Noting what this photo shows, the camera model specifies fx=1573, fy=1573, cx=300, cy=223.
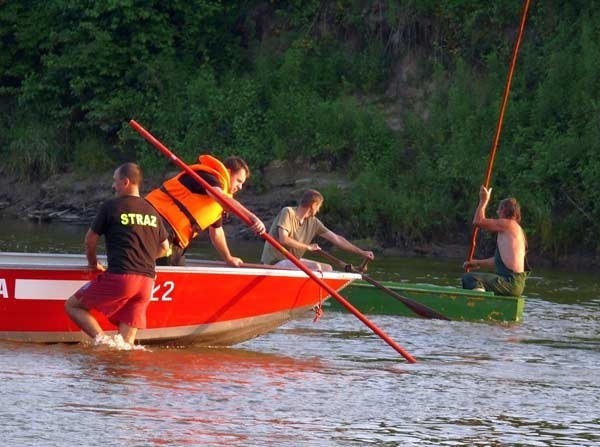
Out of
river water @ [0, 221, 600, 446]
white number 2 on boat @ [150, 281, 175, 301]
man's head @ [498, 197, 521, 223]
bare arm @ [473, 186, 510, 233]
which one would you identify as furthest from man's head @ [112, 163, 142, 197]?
man's head @ [498, 197, 521, 223]

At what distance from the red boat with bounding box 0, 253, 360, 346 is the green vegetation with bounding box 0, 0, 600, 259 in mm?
11181

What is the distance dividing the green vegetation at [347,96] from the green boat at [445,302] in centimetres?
773

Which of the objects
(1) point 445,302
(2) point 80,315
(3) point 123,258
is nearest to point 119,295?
(3) point 123,258

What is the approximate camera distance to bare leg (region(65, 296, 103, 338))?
1177cm

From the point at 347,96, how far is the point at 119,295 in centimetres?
1685

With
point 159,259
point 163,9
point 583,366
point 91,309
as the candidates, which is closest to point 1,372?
point 91,309

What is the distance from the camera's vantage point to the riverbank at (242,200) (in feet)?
79.8

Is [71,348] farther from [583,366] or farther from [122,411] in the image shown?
[583,366]

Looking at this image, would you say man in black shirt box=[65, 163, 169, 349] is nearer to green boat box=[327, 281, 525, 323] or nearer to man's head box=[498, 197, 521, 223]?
green boat box=[327, 281, 525, 323]

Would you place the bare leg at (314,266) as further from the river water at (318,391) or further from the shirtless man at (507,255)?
the shirtless man at (507,255)

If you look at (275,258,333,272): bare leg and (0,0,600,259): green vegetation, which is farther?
(0,0,600,259): green vegetation

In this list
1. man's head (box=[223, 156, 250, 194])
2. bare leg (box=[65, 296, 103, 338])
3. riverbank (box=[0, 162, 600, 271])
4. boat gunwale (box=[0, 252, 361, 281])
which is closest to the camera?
bare leg (box=[65, 296, 103, 338])

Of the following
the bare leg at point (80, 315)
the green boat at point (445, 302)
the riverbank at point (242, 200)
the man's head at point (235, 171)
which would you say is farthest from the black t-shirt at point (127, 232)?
the riverbank at point (242, 200)

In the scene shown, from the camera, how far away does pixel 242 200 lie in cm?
2691
